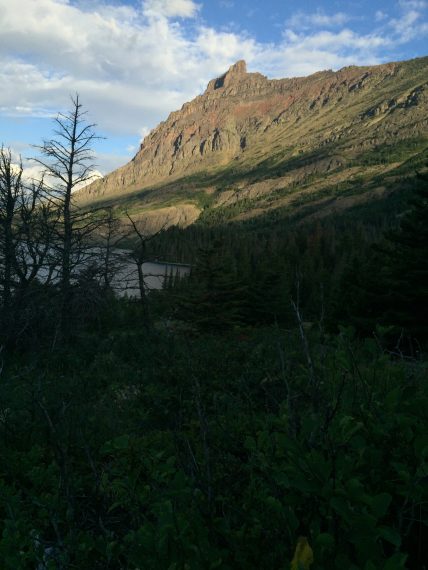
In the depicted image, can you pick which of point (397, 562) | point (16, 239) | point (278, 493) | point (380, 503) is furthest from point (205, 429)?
point (16, 239)

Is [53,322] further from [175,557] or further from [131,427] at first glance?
[175,557]

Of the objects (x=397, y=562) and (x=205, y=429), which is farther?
(x=205, y=429)

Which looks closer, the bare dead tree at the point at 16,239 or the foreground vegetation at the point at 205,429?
the foreground vegetation at the point at 205,429

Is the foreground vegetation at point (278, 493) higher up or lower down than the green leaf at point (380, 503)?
lower down

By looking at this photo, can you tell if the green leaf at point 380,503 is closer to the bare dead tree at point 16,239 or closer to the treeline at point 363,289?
the treeline at point 363,289

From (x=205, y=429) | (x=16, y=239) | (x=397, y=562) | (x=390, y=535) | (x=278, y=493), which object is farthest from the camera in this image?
(x=16, y=239)

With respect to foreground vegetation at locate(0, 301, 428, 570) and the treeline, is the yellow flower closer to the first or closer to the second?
foreground vegetation at locate(0, 301, 428, 570)

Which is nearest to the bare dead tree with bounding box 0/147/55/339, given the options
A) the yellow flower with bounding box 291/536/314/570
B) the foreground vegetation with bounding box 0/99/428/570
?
the foreground vegetation with bounding box 0/99/428/570

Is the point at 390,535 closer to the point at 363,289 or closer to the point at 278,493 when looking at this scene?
the point at 278,493

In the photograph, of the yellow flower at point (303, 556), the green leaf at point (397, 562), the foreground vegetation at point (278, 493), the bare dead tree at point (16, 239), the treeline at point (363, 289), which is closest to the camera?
the green leaf at point (397, 562)

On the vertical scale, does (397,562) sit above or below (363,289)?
above

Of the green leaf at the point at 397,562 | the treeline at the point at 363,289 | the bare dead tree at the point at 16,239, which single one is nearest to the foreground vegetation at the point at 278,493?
the green leaf at the point at 397,562

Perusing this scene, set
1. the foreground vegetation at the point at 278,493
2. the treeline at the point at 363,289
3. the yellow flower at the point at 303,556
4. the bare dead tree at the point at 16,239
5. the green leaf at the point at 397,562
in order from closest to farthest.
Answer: the green leaf at the point at 397,562
the yellow flower at the point at 303,556
the foreground vegetation at the point at 278,493
the bare dead tree at the point at 16,239
the treeline at the point at 363,289

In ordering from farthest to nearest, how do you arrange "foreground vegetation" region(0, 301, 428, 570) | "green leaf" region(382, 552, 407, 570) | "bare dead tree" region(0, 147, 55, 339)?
"bare dead tree" region(0, 147, 55, 339) → "foreground vegetation" region(0, 301, 428, 570) → "green leaf" region(382, 552, 407, 570)
